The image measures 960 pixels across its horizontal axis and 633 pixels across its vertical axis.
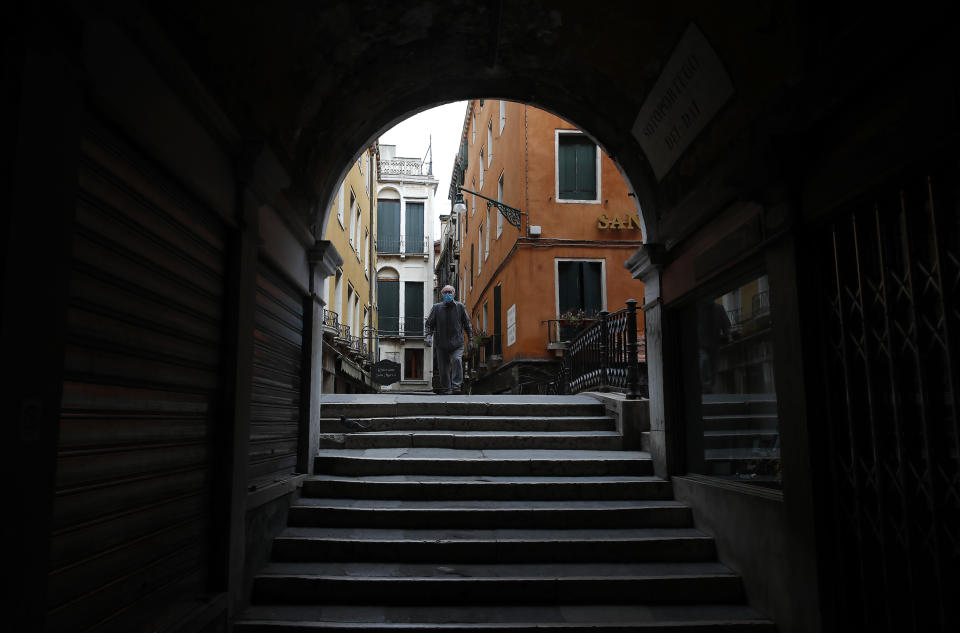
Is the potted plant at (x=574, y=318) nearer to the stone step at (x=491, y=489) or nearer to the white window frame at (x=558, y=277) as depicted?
the white window frame at (x=558, y=277)

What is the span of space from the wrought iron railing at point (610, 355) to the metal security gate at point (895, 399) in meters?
4.60

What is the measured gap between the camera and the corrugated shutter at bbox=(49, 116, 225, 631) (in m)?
2.72

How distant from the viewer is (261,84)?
4645mm

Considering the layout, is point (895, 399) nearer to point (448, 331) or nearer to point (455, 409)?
point (455, 409)

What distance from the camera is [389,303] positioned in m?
36.5

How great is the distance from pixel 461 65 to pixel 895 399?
4.64 metres

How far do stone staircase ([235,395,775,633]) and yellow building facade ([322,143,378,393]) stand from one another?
7.90 m

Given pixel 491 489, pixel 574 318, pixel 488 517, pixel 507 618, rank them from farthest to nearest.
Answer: pixel 574 318
pixel 491 489
pixel 488 517
pixel 507 618

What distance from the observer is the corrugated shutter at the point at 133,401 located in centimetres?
272

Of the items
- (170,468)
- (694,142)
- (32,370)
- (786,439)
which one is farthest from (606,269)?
(32,370)

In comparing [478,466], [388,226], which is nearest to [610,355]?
[478,466]

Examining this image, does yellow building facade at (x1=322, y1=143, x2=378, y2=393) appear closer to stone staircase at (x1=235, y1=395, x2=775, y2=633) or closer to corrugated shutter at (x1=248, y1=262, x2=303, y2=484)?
corrugated shutter at (x1=248, y1=262, x2=303, y2=484)

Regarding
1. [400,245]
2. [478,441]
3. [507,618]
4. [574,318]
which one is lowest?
[507,618]

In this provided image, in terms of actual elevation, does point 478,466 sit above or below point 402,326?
below
